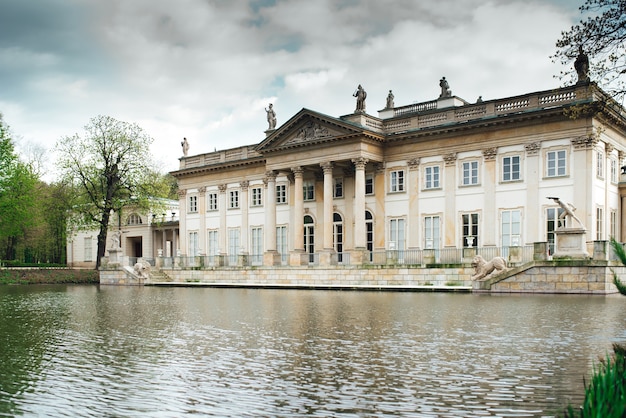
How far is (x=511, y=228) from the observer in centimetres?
3884

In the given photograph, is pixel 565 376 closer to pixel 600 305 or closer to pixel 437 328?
pixel 437 328

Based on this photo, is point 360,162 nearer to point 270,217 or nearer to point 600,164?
point 270,217

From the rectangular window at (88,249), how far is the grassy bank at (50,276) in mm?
16446

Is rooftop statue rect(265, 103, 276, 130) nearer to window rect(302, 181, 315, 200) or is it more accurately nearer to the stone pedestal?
window rect(302, 181, 315, 200)

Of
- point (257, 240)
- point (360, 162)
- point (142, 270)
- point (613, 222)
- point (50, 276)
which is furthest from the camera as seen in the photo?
point (50, 276)

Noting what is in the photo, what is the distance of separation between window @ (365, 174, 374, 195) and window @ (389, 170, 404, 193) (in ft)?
4.68

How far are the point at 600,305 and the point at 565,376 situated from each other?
46.4 ft

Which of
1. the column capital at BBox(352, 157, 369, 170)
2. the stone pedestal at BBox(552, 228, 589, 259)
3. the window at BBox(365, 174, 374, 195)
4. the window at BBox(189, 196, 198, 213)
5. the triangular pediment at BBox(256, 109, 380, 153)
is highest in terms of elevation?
the triangular pediment at BBox(256, 109, 380, 153)

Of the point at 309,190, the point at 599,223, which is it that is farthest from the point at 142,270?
the point at 599,223

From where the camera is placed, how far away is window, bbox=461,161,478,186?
4041cm

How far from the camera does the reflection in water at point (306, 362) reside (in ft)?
27.9

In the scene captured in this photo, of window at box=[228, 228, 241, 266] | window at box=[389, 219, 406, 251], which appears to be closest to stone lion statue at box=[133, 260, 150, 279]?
window at box=[228, 228, 241, 266]

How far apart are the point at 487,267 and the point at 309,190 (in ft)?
65.1

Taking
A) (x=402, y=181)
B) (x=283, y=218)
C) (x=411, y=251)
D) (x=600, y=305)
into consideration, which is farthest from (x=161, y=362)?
(x=283, y=218)
